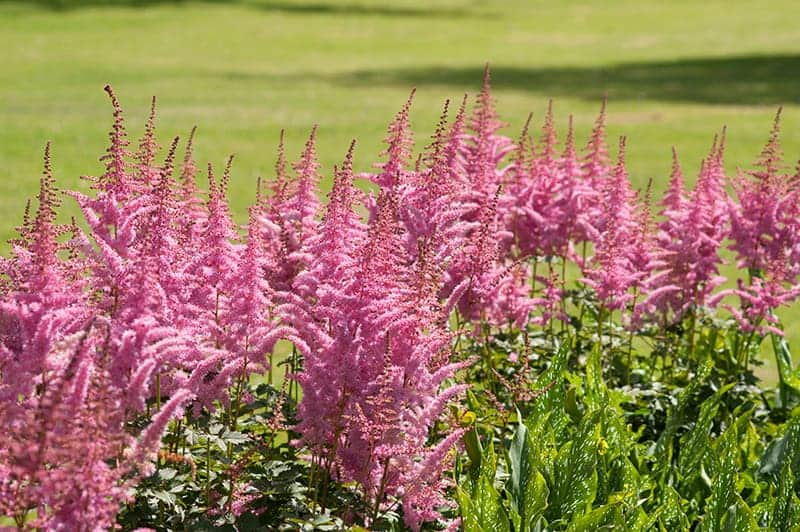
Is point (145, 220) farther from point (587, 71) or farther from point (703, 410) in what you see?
point (587, 71)

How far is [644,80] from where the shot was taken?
27.5 m

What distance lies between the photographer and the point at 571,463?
4203 millimetres

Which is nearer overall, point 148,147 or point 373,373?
point 373,373

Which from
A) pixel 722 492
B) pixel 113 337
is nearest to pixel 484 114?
pixel 722 492

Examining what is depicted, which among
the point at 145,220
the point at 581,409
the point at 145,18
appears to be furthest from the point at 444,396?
the point at 145,18

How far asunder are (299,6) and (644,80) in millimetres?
18521

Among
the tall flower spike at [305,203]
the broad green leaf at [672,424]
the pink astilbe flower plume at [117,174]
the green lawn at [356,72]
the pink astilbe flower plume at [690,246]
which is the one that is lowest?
the green lawn at [356,72]

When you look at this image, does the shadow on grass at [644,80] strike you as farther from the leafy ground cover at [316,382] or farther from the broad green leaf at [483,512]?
the broad green leaf at [483,512]

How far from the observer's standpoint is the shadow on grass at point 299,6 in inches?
1561

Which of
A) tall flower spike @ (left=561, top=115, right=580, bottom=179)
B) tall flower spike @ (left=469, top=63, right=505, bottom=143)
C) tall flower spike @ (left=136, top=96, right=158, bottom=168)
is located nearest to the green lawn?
tall flower spike @ (left=561, top=115, right=580, bottom=179)

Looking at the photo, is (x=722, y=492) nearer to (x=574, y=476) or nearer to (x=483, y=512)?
(x=574, y=476)

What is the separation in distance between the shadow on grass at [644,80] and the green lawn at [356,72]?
0.22 ft

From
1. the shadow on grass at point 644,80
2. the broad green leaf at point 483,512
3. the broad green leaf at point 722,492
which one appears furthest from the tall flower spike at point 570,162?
the shadow on grass at point 644,80

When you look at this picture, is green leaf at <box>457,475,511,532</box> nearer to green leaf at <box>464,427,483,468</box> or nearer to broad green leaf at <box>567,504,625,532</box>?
Result: broad green leaf at <box>567,504,625,532</box>
